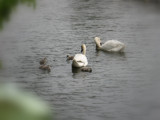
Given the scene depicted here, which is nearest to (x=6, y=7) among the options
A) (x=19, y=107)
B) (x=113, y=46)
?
(x=19, y=107)

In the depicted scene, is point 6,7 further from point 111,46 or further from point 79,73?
point 111,46

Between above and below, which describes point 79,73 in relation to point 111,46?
below

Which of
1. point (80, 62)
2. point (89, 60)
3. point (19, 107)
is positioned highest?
point (89, 60)

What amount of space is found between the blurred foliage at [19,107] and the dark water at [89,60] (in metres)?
0.48

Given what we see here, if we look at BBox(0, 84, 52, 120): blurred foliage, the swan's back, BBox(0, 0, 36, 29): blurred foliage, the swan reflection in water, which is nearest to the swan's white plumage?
the swan reflection in water

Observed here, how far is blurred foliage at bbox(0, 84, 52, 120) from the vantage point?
2.54ft

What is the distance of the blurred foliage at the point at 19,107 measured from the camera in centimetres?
77

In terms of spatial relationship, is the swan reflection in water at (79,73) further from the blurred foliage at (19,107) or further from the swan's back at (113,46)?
the blurred foliage at (19,107)

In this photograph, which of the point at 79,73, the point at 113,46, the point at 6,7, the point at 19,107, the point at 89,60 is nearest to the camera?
the point at 19,107

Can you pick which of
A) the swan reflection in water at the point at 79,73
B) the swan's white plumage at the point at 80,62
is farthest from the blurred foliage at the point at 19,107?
the swan's white plumage at the point at 80,62

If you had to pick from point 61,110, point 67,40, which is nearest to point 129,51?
point 67,40

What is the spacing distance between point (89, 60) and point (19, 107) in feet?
72.4

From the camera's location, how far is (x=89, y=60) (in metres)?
22.9

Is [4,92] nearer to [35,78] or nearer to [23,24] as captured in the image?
[35,78]
